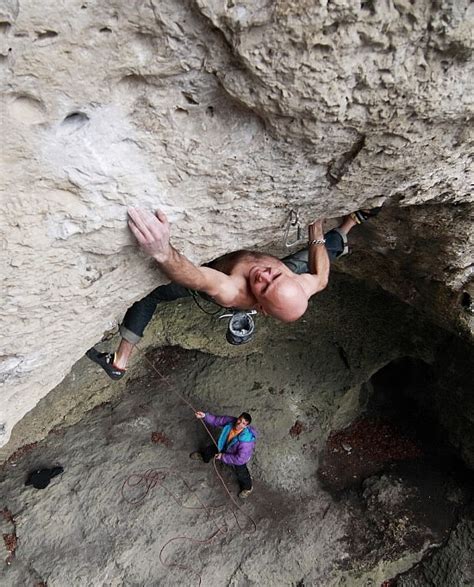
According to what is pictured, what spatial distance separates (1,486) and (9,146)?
132 inches

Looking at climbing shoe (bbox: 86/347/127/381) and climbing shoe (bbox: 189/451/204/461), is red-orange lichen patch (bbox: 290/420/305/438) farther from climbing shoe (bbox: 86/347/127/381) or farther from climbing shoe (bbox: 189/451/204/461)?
climbing shoe (bbox: 86/347/127/381)

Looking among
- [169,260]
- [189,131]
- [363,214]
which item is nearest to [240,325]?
[169,260]

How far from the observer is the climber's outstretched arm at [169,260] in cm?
215

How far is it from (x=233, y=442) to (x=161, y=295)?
1.92 meters

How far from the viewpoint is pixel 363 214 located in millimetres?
3188

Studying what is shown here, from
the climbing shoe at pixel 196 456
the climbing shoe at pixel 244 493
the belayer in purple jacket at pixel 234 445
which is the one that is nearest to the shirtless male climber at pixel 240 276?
the belayer in purple jacket at pixel 234 445

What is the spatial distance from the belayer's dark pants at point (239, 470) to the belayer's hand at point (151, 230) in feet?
9.69

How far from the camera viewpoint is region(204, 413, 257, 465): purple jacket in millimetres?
4512

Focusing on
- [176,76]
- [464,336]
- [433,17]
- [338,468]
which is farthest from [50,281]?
[338,468]

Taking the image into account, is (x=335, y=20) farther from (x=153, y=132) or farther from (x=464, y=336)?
(x=464, y=336)

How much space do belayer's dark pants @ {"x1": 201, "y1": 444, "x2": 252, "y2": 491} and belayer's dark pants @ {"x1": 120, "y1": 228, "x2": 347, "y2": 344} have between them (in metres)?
1.93

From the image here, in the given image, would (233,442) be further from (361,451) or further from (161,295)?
(161,295)

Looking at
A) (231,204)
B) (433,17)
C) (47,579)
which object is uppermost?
(433,17)

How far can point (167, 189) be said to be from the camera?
215cm
